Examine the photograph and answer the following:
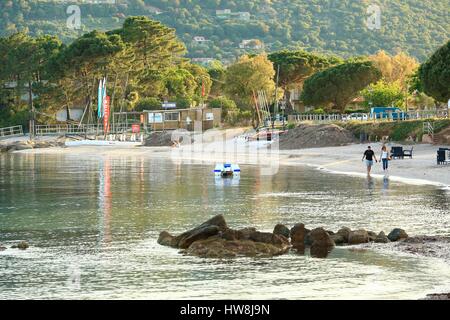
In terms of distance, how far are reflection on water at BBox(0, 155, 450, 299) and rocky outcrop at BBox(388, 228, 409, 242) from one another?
5.52 feet

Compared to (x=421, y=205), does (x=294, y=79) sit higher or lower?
Result: higher

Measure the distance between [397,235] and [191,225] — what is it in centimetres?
798

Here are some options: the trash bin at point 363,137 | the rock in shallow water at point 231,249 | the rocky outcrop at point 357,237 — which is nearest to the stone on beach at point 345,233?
the rocky outcrop at point 357,237

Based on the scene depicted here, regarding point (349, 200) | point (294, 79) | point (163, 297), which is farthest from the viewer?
point (294, 79)

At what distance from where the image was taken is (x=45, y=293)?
23.1m

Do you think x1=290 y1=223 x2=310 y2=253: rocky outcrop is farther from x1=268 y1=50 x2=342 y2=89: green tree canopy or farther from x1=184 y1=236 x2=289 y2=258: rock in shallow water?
→ x1=268 y1=50 x2=342 y2=89: green tree canopy

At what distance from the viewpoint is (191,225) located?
113 ft

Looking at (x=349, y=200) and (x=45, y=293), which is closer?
(x=45, y=293)

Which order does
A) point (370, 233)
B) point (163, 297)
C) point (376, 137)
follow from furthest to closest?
point (376, 137) → point (370, 233) → point (163, 297)

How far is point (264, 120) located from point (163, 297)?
299 ft

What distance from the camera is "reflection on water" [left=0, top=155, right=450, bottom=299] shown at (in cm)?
2350

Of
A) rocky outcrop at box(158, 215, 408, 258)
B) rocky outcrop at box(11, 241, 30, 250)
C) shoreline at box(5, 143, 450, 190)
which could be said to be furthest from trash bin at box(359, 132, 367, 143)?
rocky outcrop at box(11, 241, 30, 250)

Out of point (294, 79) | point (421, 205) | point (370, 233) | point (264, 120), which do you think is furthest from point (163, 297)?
point (294, 79)
